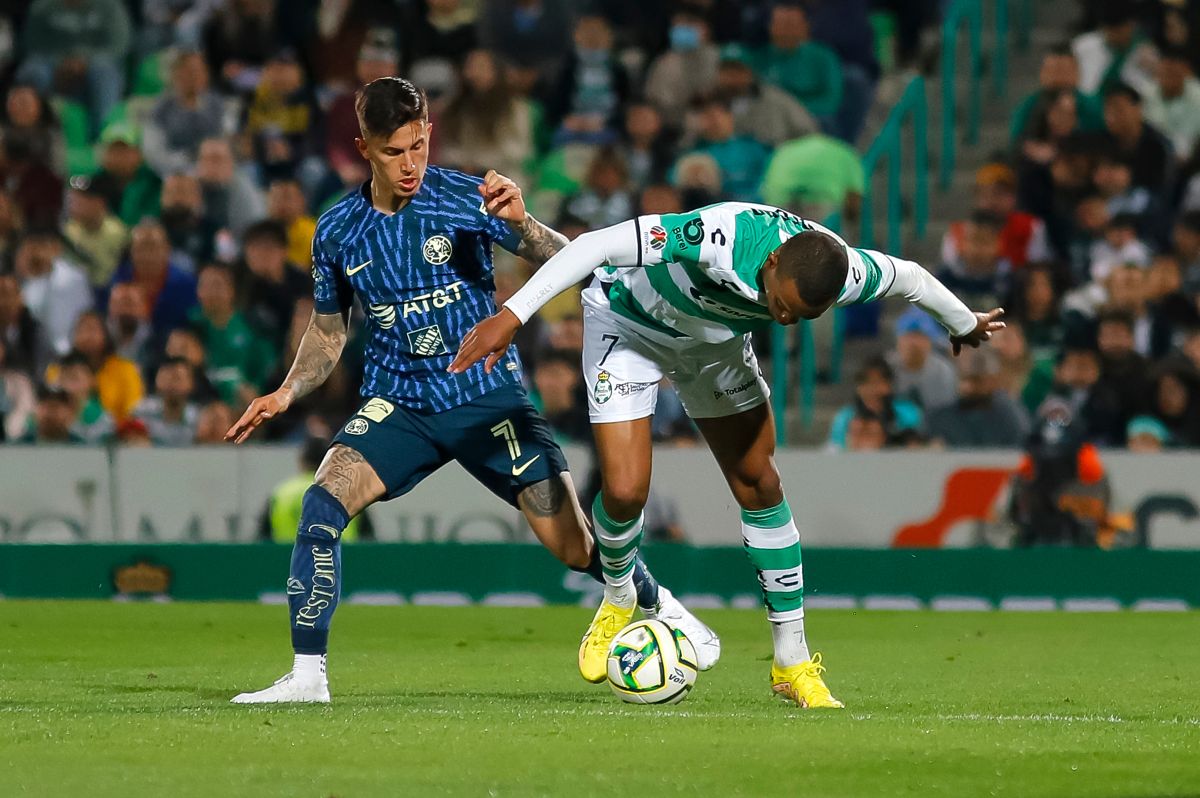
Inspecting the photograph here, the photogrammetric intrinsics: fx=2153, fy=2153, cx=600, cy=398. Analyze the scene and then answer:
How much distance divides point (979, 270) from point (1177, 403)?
190 cm

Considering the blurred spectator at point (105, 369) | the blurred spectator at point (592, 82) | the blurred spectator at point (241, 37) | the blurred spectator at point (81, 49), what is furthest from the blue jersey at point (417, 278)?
the blurred spectator at point (81, 49)

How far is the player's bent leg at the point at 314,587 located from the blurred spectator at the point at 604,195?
28.7ft

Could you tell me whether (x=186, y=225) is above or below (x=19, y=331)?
above

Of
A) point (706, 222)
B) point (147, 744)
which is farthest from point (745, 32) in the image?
point (147, 744)

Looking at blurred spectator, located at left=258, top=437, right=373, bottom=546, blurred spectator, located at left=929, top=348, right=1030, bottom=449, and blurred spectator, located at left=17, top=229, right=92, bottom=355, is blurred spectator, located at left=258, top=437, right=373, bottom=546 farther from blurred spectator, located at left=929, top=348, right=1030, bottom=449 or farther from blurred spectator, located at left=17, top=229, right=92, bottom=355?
blurred spectator, located at left=929, top=348, right=1030, bottom=449

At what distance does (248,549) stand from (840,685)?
6.44 metres

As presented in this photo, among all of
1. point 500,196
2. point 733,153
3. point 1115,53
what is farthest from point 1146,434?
point 500,196

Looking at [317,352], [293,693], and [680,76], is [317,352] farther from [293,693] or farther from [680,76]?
[680,76]

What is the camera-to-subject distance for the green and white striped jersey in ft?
24.1

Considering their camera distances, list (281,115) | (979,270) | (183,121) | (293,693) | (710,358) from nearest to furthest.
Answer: (293,693)
(710,358)
(979,270)
(183,121)
(281,115)

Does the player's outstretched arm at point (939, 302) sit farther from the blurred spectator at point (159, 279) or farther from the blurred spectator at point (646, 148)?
the blurred spectator at point (159, 279)

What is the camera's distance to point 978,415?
14.8m

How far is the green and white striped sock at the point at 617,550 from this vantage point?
838 cm

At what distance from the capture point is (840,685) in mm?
9125
